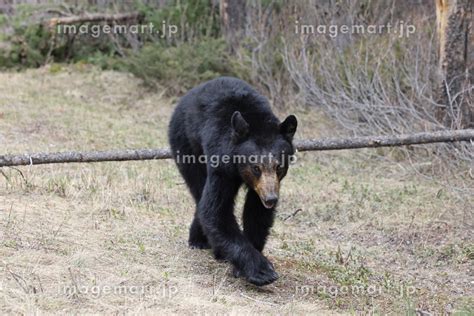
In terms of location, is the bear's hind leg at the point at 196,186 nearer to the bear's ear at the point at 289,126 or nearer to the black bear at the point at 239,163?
the black bear at the point at 239,163

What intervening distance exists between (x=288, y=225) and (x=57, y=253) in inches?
136

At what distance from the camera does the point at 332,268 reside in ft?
26.2

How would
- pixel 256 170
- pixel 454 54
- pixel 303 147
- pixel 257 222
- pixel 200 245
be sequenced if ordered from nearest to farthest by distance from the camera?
pixel 256 170, pixel 257 222, pixel 200 245, pixel 303 147, pixel 454 54

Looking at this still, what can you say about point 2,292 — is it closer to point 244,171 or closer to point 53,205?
point 244,171

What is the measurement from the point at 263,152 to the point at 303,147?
2.71m

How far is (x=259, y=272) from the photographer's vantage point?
697 cm

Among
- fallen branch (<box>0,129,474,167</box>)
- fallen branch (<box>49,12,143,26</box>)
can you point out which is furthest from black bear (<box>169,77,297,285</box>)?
fallen branch (<box>49,12,143,26</box>)

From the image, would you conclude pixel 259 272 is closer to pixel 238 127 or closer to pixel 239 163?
pixel 239 163

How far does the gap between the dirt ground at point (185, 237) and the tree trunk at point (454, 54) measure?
951mm

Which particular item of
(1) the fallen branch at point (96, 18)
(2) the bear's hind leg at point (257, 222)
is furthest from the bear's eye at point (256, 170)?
(1) the fallen branch at point (96, 18)

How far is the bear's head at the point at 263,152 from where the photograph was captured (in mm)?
6824

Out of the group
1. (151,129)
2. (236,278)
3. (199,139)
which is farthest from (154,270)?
(151,129)

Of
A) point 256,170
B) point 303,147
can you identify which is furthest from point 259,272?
point 303,147

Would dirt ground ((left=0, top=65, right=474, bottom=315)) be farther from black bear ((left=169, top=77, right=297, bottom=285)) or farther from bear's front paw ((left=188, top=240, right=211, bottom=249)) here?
black bear ((left=169, top=77, right=297, bottom=285))
